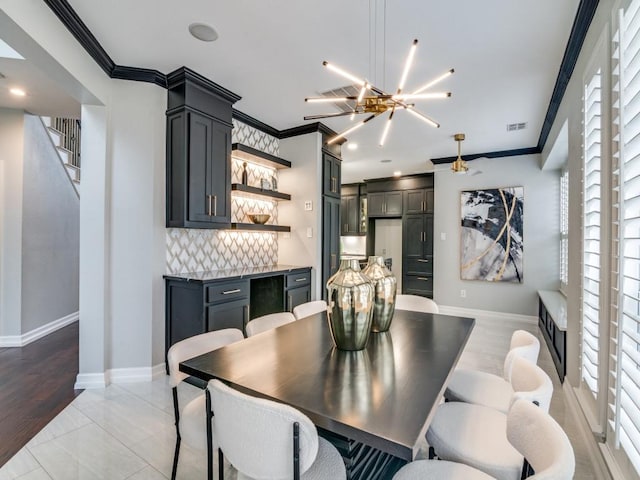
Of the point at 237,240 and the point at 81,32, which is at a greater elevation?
the point at 81,32

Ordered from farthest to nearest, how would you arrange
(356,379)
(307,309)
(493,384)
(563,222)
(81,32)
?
(563,222), (307,309), (81,32), (493,384), (356,379)

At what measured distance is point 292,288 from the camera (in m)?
4.05

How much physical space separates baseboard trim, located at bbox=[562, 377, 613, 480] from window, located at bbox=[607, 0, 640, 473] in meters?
0.22

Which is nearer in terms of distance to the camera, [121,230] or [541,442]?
[541,442]

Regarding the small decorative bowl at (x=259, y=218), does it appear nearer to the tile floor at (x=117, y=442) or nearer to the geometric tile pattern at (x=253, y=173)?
the geometric tile pattern at (x=253, y=173)

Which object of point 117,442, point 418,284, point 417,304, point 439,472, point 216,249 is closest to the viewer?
point 439,472

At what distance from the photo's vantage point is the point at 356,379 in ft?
4.13

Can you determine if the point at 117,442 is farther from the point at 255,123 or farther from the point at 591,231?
the point at 255,123

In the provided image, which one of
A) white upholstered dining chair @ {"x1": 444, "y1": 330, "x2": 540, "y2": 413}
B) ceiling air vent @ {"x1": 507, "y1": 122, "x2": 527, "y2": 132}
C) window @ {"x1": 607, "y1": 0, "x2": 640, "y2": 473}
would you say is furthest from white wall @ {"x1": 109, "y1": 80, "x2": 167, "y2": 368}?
ceiling air vent @ {"x1": 507, "y1": 122, "x2": 527, "y2": 132}

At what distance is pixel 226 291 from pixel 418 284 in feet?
14.8

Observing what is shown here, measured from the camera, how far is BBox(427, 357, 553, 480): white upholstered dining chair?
1190mm

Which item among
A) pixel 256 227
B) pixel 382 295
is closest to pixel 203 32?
pixel 256 227

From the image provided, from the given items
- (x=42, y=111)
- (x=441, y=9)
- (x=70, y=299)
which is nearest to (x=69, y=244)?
(x=70, y=299)

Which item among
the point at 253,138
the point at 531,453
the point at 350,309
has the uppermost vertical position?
the point at 253,138
